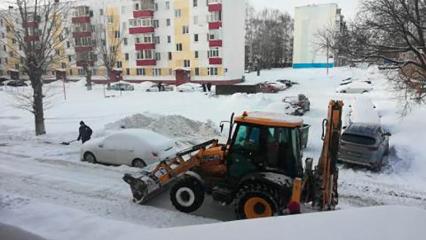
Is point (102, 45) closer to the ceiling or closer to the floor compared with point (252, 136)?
closer to the ceiling

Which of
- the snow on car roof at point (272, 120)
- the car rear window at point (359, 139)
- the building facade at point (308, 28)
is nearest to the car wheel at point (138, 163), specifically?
the snow on car roof at point (272, 120)

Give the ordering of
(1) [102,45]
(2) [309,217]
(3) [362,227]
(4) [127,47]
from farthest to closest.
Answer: (4) [127,47], (1) [102,45], (2) [309,217], (3) [362,227]

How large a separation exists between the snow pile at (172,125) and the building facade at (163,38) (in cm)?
3006

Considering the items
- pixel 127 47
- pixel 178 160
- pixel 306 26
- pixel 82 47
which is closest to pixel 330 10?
pixel 306 26

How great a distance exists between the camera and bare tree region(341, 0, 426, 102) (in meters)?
15.7

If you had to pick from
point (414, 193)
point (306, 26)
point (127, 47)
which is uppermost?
point (306, 26)

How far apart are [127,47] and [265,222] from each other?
53.0 metres

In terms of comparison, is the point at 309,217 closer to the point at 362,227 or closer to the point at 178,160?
the point at 362,227

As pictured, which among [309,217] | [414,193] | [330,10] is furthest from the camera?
[330,10]

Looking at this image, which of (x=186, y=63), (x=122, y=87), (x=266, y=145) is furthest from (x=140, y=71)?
(x=266, y=145)

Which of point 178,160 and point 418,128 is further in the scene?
point 418,128

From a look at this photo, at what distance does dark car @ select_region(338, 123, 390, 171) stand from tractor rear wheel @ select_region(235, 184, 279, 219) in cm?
615

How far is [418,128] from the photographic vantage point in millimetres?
17625

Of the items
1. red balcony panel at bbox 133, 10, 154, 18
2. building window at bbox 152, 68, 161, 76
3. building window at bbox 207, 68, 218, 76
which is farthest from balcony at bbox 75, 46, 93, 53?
building window at bbox 207, 68, 218, 76
